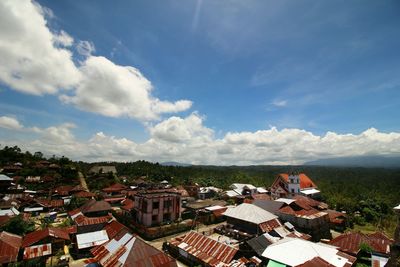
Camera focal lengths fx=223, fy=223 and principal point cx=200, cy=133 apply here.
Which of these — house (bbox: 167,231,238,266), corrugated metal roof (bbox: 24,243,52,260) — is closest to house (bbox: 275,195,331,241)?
house (bbox: 167,231,238,266)

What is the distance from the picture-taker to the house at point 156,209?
3519 centimetres

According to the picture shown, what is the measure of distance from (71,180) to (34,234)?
51347 mm

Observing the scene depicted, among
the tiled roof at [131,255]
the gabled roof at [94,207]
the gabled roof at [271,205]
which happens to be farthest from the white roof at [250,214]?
the gabled roof at [94,207]

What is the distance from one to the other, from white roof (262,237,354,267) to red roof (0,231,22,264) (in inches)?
948

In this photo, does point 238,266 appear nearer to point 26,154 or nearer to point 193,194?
point 193,194

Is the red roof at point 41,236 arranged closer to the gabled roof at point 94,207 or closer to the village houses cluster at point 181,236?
the village houses cluster at point 181,236

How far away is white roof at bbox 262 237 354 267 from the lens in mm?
19609

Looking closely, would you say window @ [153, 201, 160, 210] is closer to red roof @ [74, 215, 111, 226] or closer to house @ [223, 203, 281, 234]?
red roof @ [74, 215, 111, 226]

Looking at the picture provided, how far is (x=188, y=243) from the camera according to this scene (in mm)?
25750

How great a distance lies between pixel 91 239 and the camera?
87.6 feet

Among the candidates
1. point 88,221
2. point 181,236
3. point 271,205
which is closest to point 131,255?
point 181,236

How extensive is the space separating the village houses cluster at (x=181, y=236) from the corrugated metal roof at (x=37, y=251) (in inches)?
3.6

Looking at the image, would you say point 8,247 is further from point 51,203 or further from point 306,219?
point 306,219

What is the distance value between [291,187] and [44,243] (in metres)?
52.4
